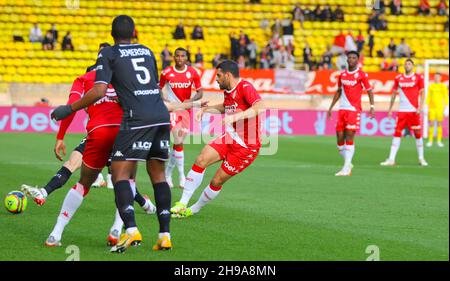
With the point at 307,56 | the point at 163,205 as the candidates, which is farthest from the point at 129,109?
the point at 307,56

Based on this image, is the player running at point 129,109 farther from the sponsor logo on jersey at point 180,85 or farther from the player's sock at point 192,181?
the sponsor logo on jersey at point 180,85

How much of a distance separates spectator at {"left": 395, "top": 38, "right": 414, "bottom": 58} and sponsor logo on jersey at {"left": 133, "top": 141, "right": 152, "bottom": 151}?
29472 mm

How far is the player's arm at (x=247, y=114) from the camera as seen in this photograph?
1048 centimetres

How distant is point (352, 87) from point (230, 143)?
285 inches

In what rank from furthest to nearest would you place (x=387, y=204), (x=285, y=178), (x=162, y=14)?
1. (x=162, y=14)
2. (x=285, y=178)
3. (x=387, y=204)

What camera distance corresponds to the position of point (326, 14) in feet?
126

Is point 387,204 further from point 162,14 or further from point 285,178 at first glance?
point 162,14

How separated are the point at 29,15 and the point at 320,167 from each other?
1870cm

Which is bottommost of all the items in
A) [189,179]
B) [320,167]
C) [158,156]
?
[320,167]

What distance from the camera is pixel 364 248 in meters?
9.20

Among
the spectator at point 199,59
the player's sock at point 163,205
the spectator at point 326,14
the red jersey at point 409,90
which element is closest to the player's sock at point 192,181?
the player's sock at point 163,205

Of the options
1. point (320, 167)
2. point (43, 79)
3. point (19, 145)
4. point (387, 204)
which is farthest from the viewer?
point (43, 79)

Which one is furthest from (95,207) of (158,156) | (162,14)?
(162,14)

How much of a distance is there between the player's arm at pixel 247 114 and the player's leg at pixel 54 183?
205 centimetres
